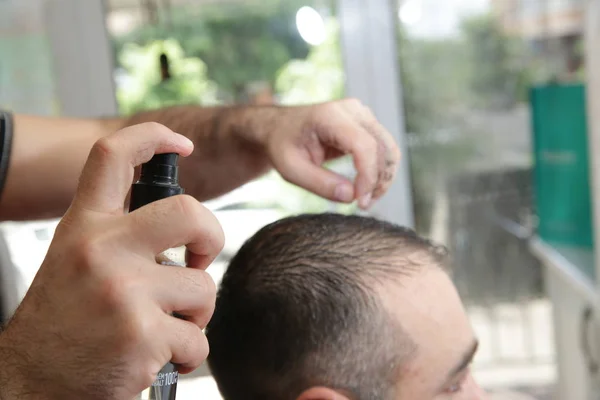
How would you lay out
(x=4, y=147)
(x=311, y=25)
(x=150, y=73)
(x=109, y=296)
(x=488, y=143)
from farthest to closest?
1. (x=488, y=143)
2. (x=311, y=25)
3. (x=150, y=73)
4. (x=4, y=147)
5. (x=109, y=296)

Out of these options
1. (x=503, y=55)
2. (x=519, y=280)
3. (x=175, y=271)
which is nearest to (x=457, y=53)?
(x=503, y=55)

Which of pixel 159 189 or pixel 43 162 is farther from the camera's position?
pixel 43 162

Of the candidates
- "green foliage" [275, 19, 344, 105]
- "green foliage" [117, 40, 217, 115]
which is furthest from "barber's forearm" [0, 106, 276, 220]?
"green foliage" [275, 19, 344, 105]

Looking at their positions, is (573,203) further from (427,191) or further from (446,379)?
(446,379)

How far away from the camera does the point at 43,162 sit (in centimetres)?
93

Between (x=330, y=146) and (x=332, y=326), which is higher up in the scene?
(x=330, y=146)

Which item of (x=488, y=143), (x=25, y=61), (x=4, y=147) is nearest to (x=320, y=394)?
(x=4, y=147)

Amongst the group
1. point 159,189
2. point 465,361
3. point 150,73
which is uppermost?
point 150,73

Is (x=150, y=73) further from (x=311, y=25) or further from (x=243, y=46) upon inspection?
(x=311, y=25)

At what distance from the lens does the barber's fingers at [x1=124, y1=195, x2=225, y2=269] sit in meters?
0.41

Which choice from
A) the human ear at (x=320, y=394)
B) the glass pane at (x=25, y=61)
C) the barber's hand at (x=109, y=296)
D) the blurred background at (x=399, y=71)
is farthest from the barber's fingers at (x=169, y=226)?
the glass pane at (x=25, y=61)

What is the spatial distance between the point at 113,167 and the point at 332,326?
1.59 ft

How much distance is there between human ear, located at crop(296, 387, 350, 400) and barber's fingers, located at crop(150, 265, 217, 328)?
15.5 inches

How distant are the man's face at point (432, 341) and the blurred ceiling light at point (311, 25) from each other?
1834mm
